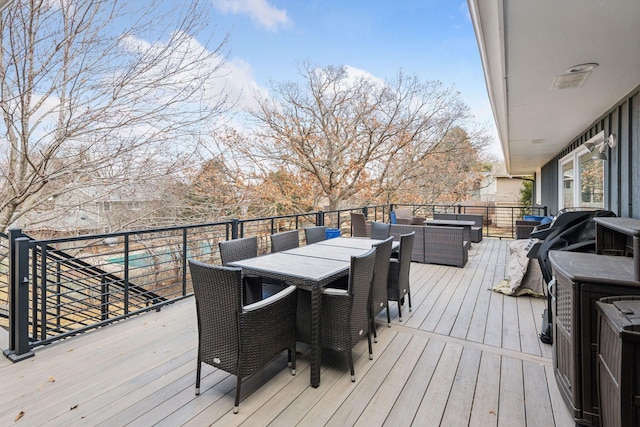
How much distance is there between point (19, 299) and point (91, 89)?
3329mm

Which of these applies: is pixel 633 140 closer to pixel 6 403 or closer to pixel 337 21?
pixel 6 403

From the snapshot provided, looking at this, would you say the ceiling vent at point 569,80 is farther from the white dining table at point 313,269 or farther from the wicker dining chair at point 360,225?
the wicker dining chair at point 360,225

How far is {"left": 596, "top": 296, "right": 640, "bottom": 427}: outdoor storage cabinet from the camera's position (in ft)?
3.81

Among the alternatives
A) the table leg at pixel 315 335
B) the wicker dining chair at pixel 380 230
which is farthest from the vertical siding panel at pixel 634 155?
the table leg at pixel 315 335

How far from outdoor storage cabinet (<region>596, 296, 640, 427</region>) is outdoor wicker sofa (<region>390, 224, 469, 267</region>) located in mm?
4153

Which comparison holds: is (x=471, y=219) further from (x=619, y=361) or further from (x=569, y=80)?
(x=619, y=361)

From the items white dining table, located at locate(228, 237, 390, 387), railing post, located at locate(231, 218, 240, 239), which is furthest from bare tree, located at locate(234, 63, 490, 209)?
white dining table, located at locate(228, 237, 390, 387)

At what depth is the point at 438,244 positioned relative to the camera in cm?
573

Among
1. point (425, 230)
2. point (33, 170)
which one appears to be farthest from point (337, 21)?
point (33, 170)

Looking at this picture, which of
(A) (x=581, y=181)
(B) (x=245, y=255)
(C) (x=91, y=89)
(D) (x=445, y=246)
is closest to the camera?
(B) (x=245, y=255)

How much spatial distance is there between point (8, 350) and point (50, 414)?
1050mm

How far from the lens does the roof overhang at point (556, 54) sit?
6.51 ft

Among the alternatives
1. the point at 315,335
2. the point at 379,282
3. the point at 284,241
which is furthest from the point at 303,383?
the point at 284,241

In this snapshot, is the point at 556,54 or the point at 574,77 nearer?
the point at 556,54
